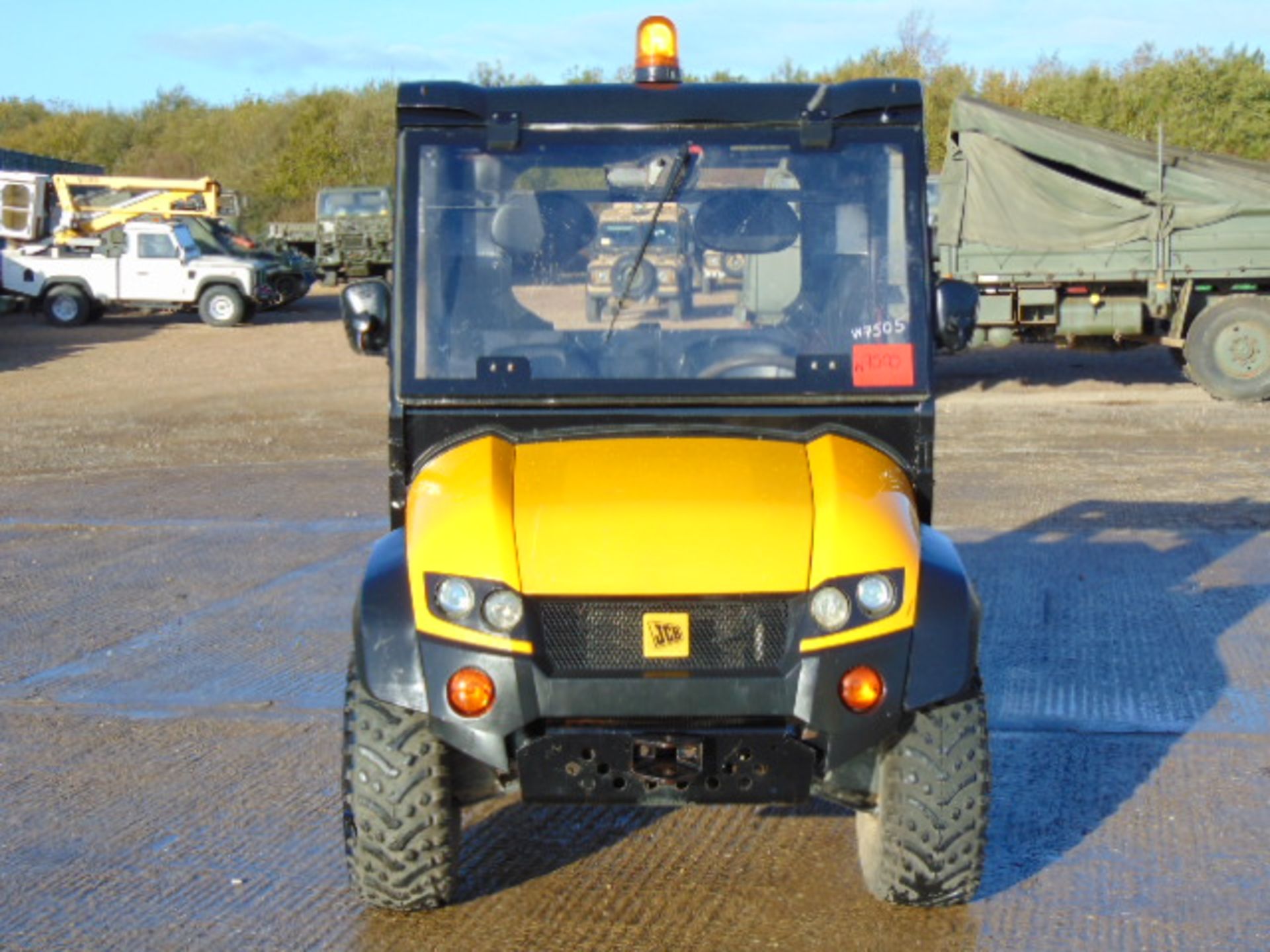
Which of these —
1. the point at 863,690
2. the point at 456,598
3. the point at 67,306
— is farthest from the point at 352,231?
the point at 863,690

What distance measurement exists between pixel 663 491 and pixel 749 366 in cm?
60

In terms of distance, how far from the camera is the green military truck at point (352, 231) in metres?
40.2

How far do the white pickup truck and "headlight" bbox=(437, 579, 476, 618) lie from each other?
27061 millimetres

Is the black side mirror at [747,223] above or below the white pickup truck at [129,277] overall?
below

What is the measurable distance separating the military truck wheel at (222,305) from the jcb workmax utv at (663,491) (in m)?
26.2

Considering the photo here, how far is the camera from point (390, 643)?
4.38 meters

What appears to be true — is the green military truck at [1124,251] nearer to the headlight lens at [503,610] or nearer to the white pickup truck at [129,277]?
the headlight lens at [503,610]

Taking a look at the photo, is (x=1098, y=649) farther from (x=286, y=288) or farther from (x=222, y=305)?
(x=286, y=288)

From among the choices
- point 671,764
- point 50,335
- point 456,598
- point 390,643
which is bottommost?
point 671,764

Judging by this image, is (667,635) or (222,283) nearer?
(667,635)

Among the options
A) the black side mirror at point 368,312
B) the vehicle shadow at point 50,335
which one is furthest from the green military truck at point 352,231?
the black side mirror at point 368,312

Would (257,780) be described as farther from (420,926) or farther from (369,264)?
(369,264)

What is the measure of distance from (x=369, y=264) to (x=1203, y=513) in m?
31.8

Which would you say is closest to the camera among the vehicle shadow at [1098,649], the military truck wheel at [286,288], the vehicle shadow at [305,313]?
the vehicle shadow at [1098,649]
